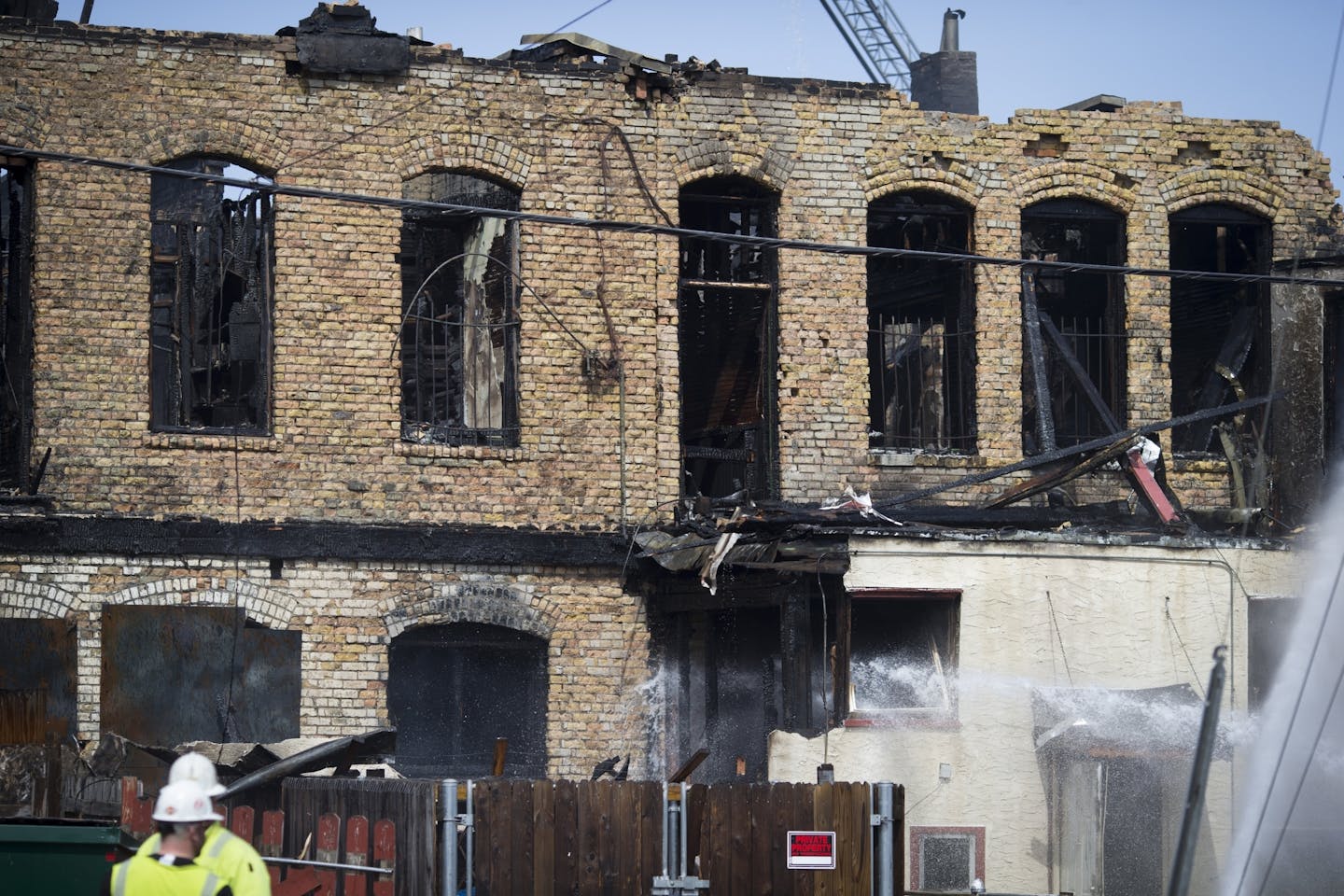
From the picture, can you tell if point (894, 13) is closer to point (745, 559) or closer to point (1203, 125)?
point (1203, 125)

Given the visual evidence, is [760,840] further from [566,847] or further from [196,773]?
[196,773]

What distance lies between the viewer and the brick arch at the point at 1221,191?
64.7 feet

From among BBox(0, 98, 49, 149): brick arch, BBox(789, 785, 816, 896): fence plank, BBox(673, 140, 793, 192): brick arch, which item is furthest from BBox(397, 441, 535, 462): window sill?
BBox(789, 785, 816, 896): fence plank

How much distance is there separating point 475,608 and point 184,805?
10.6 meters

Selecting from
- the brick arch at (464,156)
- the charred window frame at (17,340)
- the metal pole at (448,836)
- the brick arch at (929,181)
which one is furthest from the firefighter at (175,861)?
the brick arch at (929,181)

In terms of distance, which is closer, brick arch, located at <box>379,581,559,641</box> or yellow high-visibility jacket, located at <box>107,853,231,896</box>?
yellow high-visibility jacket, located at <box>107,853,231,896</box>

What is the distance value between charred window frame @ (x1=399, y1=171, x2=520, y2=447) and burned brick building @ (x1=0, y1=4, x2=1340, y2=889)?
5 centimetres

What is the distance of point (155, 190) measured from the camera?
2508 cm

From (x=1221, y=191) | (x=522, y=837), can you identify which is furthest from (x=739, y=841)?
(x=1221, y=191)

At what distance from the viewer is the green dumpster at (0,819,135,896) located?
10.6 meters

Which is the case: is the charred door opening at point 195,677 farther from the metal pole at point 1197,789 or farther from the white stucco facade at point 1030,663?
the metal pole at point 1197,789

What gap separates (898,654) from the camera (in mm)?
17234

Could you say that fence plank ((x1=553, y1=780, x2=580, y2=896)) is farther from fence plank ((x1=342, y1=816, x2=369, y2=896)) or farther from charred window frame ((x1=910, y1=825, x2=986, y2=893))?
charred window frame ((x1=910, y1=825, x2=986, y2=893))

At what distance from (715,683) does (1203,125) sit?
7652 millimetres
